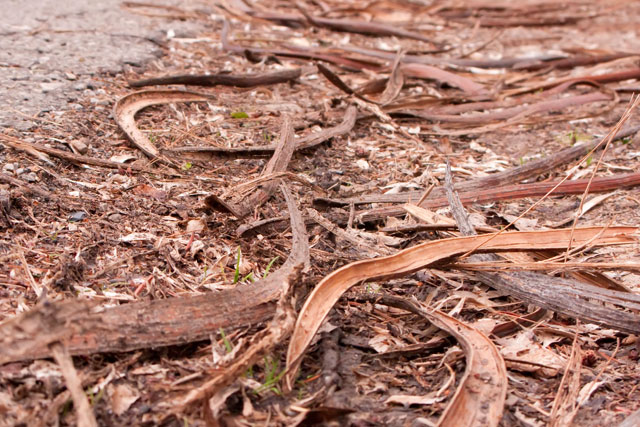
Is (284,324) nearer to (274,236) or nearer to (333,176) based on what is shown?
(274,236)

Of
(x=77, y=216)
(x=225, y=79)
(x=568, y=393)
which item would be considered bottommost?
(x=568, y=393)

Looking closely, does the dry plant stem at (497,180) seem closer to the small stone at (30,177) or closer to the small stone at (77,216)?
the small stone at (77,216)

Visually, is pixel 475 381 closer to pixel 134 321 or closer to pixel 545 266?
pixel 545 266

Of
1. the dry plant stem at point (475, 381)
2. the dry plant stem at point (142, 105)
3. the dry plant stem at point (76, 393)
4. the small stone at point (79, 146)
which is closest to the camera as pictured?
the dry plant stem at point (76, 393)

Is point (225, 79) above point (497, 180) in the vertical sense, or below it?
above

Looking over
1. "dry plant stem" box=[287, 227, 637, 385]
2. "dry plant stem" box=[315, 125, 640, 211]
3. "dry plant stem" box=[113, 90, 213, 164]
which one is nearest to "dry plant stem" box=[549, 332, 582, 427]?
"dry plant stem" box=[287, 227, 637, 385]

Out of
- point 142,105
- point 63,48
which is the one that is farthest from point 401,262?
point 63,48

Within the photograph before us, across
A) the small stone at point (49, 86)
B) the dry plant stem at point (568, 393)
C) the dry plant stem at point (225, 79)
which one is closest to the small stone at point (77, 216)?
the small stone at point (49, 86)
